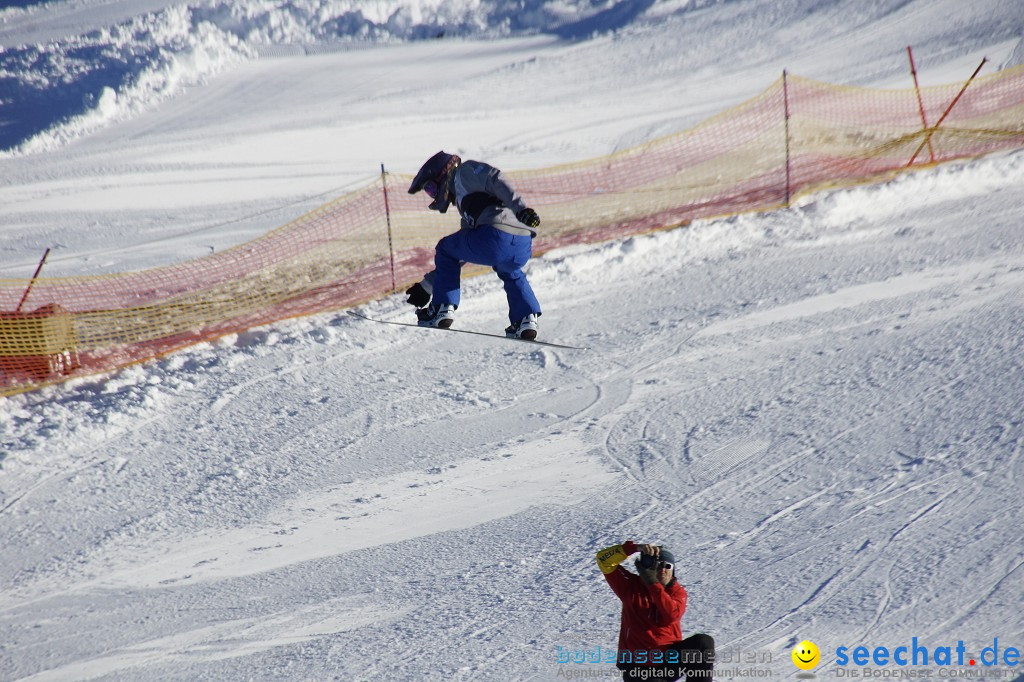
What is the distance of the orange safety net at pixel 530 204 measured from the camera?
940 centimetres

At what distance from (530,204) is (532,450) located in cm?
457

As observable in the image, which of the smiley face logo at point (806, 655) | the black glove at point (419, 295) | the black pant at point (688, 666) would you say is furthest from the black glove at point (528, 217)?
the smiley face logo at point (806, 655)

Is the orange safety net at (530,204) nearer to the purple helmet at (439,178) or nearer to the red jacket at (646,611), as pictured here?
the purple helmet at (439,178)

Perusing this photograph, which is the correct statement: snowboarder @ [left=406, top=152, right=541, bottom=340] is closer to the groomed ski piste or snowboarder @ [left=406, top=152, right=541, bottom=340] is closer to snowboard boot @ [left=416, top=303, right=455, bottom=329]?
snowboard boot @ [left=416, top=303, right=455, bottom=329]

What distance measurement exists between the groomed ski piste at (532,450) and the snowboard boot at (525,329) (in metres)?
1.36

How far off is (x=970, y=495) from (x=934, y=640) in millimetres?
1632

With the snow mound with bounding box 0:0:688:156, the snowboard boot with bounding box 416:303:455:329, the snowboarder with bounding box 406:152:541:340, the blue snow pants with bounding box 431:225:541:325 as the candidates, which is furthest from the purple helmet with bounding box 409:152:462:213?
the snow mound with bounding box 0:0:688:156

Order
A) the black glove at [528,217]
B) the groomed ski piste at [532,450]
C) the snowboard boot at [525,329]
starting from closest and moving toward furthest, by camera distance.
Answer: the black glove at [528,217]
the groomed ski piste at [532,450]
the snowboard boot at [525,329]

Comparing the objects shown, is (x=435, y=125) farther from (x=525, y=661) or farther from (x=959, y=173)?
(x=525, y=661)

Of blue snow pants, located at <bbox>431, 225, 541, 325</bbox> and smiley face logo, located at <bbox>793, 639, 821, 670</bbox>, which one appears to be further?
blue snow pants, located at <bbox>431, 225, 541, 325</bbox>

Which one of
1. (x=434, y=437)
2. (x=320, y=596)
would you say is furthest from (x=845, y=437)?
(x=320, y=596)

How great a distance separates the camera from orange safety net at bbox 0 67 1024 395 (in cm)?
940

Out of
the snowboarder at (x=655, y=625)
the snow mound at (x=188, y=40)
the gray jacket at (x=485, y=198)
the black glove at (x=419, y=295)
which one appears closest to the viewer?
the snowboarder at (x=655, y=625)

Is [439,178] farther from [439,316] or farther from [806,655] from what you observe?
[806,655]
